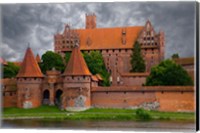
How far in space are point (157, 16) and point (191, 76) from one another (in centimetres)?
142

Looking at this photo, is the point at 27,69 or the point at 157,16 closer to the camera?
the point at 157,16

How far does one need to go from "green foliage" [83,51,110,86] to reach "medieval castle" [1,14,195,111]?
0.36ft

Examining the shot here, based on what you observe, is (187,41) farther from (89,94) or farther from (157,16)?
(89,94)

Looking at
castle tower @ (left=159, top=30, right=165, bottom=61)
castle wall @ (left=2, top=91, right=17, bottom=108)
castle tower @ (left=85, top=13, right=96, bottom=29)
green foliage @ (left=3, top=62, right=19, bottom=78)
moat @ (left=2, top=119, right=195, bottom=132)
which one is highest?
castle tower @ (left=85, top=13, right=96, bottom=29)

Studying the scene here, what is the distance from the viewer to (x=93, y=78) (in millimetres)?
14203

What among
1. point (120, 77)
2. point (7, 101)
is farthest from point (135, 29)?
point (7, 101)

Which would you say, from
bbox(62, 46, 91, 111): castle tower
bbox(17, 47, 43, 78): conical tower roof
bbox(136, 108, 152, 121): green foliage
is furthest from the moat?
bbox(17, 47, 43, 78): conical tower roof

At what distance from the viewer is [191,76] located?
39.9ft

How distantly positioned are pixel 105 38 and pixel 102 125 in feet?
8.21

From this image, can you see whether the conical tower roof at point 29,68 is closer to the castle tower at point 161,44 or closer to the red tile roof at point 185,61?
the castle tower at point 161,44

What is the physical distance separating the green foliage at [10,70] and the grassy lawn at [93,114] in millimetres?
741

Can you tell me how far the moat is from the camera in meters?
12.2

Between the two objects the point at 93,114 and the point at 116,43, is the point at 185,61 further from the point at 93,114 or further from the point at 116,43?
the point at 116,43

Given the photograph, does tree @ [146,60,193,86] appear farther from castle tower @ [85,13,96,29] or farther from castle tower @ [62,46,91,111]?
castle tower @ [85,13,96,29]
